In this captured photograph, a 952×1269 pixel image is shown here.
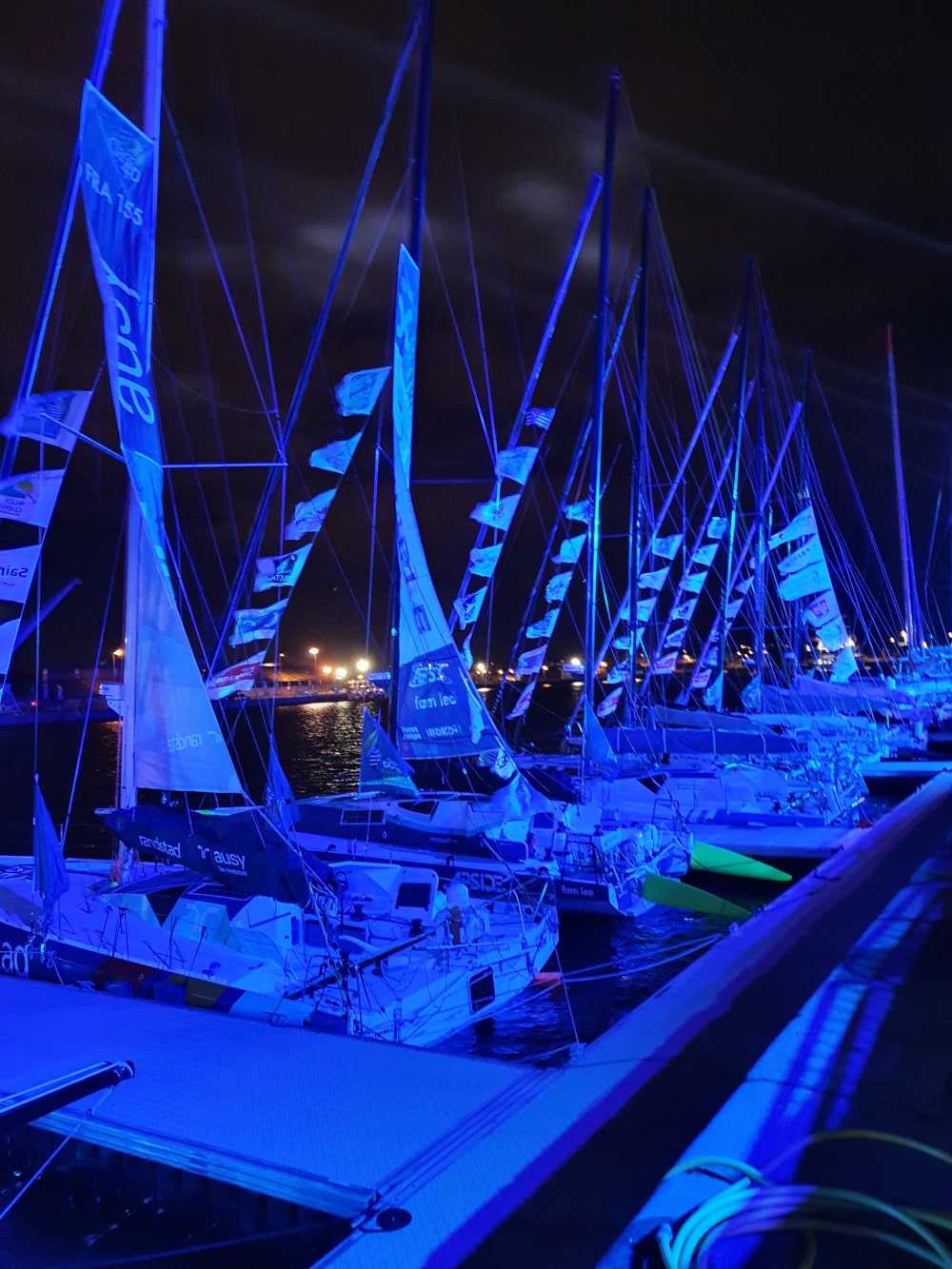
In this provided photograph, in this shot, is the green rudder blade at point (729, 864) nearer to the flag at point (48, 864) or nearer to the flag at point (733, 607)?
the flag at point (48, 864)

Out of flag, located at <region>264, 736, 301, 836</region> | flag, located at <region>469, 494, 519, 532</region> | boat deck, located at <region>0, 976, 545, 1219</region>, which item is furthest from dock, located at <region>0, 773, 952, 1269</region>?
flag, located at <region>469, 494, 519, 532</region>

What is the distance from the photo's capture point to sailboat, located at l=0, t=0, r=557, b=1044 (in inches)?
394

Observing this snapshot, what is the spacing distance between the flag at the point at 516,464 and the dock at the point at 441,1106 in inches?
481

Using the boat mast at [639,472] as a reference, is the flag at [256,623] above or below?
below

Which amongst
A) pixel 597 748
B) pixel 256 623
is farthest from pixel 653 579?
pixel 256 623

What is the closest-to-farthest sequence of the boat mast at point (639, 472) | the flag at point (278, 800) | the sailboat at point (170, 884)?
the sailboat at point (170, 884) < the flag at point (278, 800) < the boat mast at point (639, 472)

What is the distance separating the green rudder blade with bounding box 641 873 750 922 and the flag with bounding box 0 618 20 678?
10.3 metres

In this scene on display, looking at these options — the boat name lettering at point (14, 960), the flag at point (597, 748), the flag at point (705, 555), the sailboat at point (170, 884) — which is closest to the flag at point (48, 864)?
the sailboat at point (170, 884)

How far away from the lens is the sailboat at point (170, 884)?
10.0 meters

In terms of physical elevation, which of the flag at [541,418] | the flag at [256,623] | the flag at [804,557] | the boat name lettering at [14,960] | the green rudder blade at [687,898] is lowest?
the boat name lettering at [14,960]

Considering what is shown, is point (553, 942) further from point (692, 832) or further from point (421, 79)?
point (421, 79)

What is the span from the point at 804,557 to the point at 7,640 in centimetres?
2486

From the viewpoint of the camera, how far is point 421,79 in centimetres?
1706

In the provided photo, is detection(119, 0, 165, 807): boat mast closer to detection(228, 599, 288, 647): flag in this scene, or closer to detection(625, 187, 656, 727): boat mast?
detection(228, 599, 288, 647): flag
